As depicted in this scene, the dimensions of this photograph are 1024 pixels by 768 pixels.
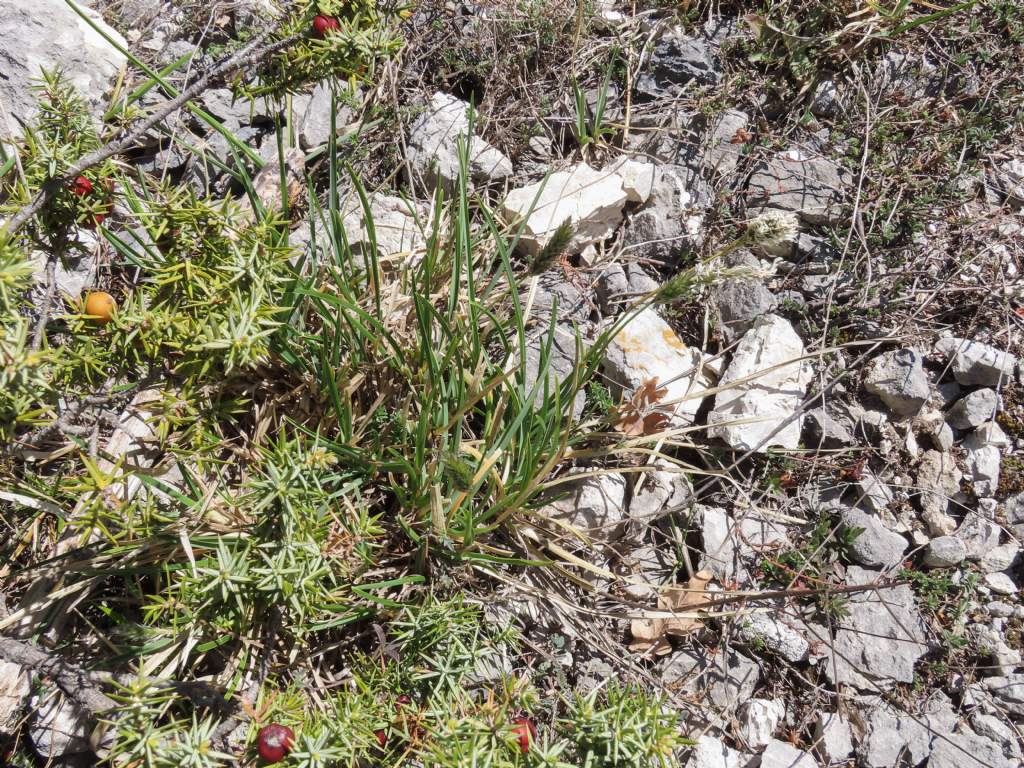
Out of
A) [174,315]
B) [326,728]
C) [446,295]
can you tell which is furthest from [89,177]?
[326,728]

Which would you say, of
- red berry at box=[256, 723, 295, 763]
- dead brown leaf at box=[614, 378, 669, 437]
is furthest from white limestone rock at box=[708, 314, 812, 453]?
red berry at box=[256, 723, 295, 763]

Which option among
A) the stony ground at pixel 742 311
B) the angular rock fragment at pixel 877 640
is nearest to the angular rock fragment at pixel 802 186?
the stony ground at pixel 742 311

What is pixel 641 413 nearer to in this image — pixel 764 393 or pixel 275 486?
pixel 764 393

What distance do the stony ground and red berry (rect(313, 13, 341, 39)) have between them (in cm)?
46

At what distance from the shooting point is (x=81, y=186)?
188cm

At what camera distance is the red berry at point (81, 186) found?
1.88 meters

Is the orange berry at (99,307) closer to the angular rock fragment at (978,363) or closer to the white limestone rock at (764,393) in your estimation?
the white limestone rock at (764,393)

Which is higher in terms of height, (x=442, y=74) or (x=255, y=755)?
(x=442, y=74)

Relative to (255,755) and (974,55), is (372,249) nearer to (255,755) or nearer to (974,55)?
(255,755)

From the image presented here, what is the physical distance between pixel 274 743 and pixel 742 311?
242 cm

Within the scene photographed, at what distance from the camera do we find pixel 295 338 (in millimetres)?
2473

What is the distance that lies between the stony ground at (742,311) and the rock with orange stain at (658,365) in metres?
0.01

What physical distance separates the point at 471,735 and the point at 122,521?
1103 millimetres

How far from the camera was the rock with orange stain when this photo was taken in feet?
9.18
